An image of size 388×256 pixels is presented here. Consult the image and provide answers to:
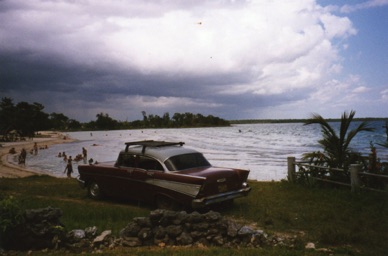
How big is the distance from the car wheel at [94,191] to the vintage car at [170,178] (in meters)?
0.52

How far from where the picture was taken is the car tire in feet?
35.6

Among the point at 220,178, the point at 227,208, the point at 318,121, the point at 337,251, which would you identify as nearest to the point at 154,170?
the point at 220,178

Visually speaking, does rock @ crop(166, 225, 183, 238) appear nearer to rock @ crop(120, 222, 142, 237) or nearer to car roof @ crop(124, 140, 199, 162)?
rock @ crop(120, 222, 142, 237)

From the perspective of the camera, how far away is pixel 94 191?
1099 cm

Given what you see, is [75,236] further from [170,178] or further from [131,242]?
[170,178]

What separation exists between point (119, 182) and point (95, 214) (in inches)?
66.3

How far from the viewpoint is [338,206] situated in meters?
8.95

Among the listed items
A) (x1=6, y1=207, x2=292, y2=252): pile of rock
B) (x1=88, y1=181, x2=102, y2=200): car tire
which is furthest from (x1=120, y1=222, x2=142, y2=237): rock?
(x1=88, y1=181, x2=102, y2=200): car tire

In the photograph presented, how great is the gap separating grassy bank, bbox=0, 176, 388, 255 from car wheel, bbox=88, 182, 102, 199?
0.81 ft

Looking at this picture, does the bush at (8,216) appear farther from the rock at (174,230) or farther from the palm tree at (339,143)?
the palm tree at (339,143)

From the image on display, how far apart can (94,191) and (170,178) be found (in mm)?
3922

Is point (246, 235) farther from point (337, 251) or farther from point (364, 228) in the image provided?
point (364, 228)

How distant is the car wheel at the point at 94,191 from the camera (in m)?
10.8

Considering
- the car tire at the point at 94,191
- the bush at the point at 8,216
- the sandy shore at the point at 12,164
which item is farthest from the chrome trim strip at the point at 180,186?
the sandy shore at the point at 12,164
